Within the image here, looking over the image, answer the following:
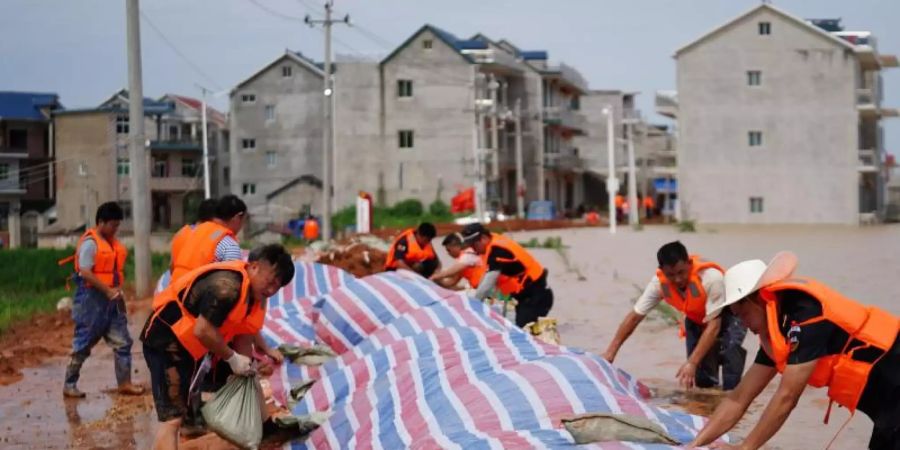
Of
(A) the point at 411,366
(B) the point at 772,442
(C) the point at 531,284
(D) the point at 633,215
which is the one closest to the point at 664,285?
(B) the point at 772,442

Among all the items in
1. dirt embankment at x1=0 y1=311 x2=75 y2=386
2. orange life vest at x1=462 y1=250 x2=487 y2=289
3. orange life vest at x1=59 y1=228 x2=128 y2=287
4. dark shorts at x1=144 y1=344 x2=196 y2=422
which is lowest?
dirt embankment at x1=0 y1=311 x2=75 y2=386

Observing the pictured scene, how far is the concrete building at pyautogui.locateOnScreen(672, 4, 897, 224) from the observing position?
51156 mm

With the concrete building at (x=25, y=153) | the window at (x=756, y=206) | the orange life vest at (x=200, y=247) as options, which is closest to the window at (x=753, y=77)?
the window at (x=756, y=206)

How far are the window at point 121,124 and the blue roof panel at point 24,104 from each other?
13.6 ft

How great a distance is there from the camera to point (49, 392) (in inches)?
424

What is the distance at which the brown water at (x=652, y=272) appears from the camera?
837 cm

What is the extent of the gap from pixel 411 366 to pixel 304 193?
4896cm

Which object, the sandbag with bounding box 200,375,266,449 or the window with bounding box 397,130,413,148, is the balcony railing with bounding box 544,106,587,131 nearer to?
the window with bounding box 397,130,413,148

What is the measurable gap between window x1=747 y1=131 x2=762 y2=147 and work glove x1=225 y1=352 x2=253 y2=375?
47.7 meters

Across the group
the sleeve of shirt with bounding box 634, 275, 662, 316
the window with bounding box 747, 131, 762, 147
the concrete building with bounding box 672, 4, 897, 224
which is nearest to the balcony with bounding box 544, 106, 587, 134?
the concrete building with bounding box 672, 4, 897, 224

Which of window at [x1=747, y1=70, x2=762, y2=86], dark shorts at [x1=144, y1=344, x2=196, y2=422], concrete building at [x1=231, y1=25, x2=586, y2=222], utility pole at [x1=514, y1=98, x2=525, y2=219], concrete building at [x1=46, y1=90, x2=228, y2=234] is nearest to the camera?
dark shorts at [x1=144, y1=344, x2=196, y2=422]

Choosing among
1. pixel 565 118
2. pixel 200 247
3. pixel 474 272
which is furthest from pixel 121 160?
pixel 200 247

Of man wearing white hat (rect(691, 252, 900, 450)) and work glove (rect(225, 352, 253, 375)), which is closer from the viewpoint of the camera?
man wearing white hat (rect(691, 252, 900, 450))

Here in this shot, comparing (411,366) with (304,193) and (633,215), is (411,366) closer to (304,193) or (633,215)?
(633,215)
